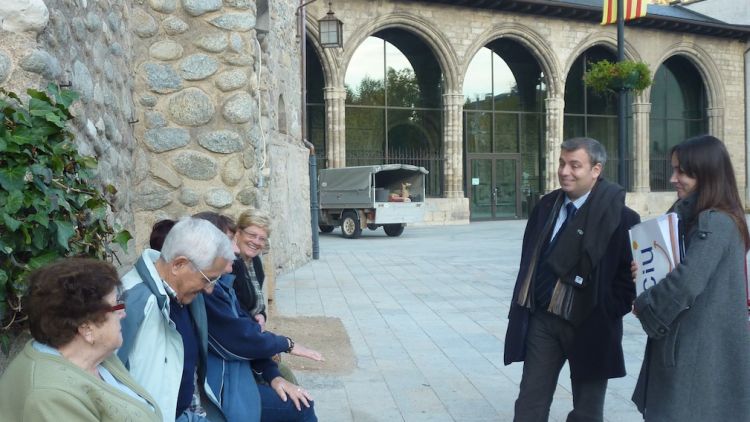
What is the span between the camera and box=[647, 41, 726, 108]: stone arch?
1254 inches

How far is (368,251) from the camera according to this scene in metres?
16.2

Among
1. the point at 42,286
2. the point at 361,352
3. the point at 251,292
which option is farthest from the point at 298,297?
the point at 42,286

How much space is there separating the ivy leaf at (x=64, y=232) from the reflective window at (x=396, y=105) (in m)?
23.9

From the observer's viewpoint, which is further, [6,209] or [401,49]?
[401,49]

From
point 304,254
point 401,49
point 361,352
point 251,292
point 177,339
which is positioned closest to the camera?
point 177,339

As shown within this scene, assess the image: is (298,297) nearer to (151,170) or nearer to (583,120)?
(151,170)

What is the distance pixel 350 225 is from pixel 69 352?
61.4 ft

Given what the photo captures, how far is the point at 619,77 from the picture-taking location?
37.0 ft

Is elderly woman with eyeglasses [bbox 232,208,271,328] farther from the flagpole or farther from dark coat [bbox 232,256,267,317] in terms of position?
the flagpole

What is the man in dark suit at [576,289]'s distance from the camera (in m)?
3.54

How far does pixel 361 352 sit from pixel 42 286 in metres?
4.63

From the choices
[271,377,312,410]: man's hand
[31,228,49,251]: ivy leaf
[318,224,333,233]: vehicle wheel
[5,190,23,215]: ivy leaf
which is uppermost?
[5,190,23,215]: ivy leaf

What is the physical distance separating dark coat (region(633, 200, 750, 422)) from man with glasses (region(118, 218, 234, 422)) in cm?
169

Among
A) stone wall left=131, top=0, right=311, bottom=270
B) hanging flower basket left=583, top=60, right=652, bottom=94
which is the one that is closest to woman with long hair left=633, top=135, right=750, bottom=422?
stone wall left=131, top=0, right=311, bottom=270
